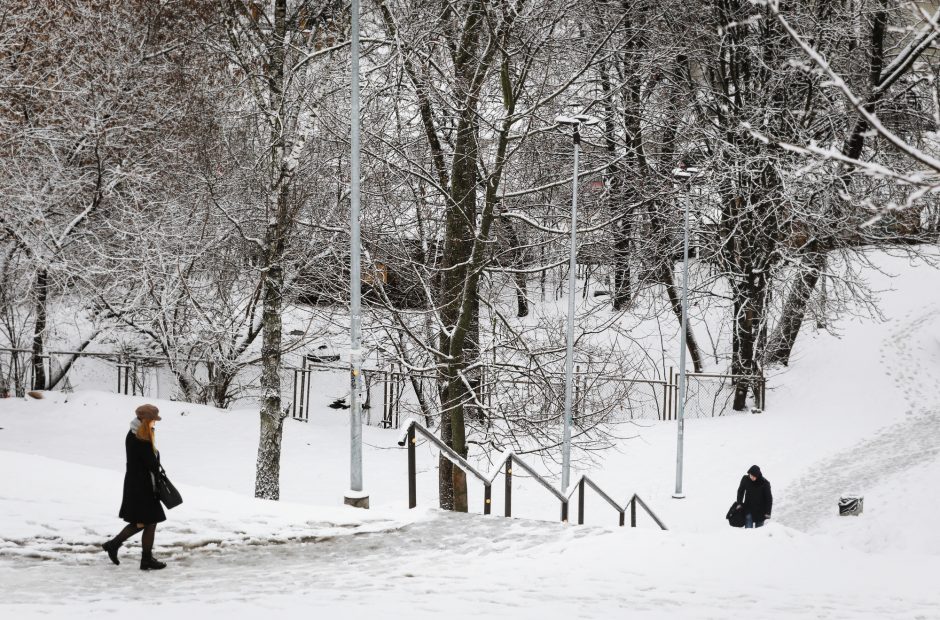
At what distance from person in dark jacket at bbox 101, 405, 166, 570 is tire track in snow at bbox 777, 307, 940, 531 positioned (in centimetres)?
1292

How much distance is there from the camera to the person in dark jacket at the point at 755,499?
13961mm

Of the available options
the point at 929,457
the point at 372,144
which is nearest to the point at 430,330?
the point at 372,144

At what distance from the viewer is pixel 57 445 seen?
20078 mm

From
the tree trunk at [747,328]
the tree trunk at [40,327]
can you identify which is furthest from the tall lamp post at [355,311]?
the tree trunk at [747,328]

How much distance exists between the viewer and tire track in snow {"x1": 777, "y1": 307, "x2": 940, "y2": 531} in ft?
58.7

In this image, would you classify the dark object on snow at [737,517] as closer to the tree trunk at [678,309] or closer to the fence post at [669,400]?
the fence post at [669,400]

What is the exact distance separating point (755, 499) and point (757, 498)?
0.04m

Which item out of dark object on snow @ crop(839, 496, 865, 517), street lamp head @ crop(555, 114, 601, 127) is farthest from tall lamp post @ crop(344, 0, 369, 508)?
dark object on snow @ crop(839, 496, 865, 517)

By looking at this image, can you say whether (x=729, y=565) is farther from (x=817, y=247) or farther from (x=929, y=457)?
(x=817, y=247)

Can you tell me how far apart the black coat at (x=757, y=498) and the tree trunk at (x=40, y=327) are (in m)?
17.3

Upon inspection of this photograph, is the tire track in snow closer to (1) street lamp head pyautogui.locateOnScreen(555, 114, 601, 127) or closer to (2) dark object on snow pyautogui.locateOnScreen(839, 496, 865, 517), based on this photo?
(2) dark object on snow pyautogui.locateOnScreen(839, 496, 865, 517)

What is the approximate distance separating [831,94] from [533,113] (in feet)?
38.7

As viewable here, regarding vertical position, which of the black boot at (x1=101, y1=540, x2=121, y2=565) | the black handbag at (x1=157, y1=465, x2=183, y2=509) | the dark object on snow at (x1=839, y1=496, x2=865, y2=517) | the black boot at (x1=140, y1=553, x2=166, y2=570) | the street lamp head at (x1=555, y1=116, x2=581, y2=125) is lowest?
the dark object on snow at (x1=839, y1=496, x2=865, y2=517)

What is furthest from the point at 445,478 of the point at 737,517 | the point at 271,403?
the point at 737,517
